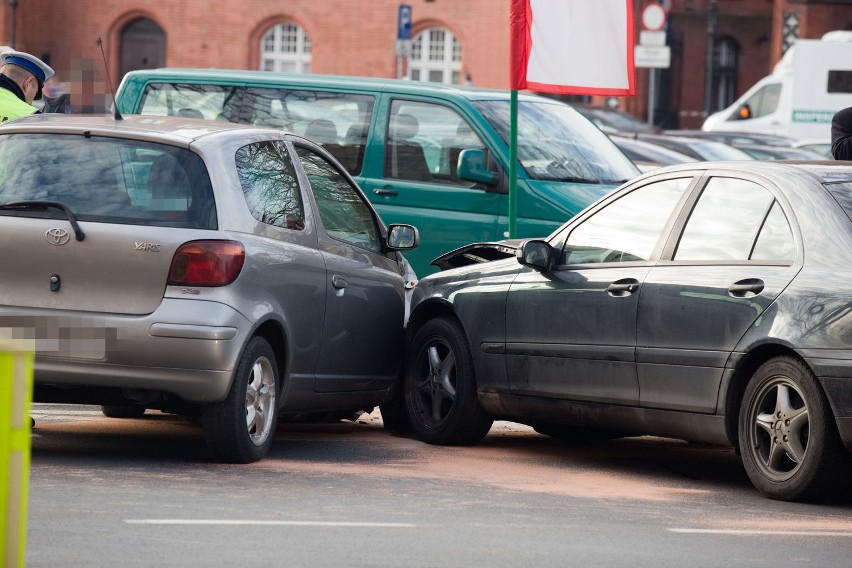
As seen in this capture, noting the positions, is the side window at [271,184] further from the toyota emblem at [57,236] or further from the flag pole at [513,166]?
the flag pole at [513,166]

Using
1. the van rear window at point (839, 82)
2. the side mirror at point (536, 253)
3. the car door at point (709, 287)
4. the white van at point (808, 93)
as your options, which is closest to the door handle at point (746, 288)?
the car door at point (709, 287)

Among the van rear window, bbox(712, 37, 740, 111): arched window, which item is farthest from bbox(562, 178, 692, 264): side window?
bbox(712, 37, 740, 111): arched window

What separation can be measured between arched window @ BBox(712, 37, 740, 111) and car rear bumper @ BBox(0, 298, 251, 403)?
5922 cm

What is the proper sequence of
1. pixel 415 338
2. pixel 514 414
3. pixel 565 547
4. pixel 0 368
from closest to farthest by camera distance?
pixel 0 368
pixel 565 547
pixel 514 414
pixel 415 338

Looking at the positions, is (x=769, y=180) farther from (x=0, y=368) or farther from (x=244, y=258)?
(x=0, y=368)

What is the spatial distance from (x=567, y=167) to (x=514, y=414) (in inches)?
154

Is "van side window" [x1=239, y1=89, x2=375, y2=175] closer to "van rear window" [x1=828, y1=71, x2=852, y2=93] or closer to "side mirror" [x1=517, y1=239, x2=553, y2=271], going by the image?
"side mirror" [x1=517, y1=239, x2=553, y2=271]

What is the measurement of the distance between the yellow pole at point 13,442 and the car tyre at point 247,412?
318 centimetres

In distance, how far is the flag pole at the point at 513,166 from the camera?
1150 centimetres

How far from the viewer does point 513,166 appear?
1153 cm

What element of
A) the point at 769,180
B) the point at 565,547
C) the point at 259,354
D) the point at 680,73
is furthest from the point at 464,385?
the point at 680,73

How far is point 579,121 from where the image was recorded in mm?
13062

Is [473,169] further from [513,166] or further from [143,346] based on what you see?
[143,346]

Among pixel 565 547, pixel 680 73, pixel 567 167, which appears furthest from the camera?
pixel 680 73
